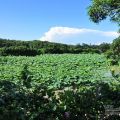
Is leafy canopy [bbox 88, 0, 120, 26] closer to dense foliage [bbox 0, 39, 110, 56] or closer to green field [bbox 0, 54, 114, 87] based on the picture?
green field [bbox 0, 54, 114, 87]

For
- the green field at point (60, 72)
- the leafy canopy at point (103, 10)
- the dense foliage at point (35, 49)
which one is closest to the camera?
the leafy canopy at point (103, 10)

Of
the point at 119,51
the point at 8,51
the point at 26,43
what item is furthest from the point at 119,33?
the point at 26,43

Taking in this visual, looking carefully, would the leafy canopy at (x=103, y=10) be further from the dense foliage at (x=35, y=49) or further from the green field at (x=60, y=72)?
the dense foliage at (x=35, y=49)

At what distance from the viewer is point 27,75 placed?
4941mm

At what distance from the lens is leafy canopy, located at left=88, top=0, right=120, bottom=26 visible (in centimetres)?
1822

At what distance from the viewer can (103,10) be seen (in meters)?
18.5

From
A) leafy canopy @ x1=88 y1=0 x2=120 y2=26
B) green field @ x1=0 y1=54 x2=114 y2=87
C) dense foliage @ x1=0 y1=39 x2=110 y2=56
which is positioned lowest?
green field @ x1=0 y1=54 x2=114 y2=87

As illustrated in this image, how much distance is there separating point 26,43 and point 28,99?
81.2 metres

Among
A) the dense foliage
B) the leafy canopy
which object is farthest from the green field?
the dense foliage

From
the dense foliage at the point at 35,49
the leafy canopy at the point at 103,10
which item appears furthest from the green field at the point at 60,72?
the dense foliage at the point at 35,49

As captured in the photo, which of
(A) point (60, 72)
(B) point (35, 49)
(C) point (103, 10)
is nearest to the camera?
(C) point (103, 10)

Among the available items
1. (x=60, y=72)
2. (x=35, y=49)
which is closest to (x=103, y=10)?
(x=60, y=72)

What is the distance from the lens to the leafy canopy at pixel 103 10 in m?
18.2

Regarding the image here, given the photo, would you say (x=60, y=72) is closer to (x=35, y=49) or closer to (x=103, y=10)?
(x=103, y=10)
